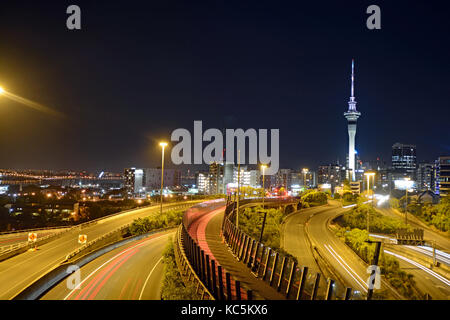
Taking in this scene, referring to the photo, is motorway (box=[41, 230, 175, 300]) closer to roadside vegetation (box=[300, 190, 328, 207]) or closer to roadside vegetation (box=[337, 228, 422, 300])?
roadside vegetation (box=[337, 228, 422, 300])

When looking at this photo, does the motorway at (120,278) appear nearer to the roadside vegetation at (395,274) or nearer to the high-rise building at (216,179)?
the roadside vegetation at (395,274)

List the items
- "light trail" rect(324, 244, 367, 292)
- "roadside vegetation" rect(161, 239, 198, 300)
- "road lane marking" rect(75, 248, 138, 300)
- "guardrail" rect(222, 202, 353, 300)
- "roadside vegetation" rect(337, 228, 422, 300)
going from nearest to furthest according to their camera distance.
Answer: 1. "guardrail" rect(222, 202, 353, 300)
2. "roadside vegetation" rect(161, 239, 198, 300)
3. "road lane marking" rect(75, 248, 138, 300)
4. "light trail" rect(324, 244, 367, 292)
5. "roadside vegetation" rect(337, 228, 422, 300)

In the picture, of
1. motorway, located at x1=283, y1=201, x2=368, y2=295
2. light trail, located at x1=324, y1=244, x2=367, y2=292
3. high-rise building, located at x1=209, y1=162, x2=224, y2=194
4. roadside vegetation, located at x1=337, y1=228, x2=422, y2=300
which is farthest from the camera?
high-rise building, located at x1=209, y1=162, x2=224, y2=194

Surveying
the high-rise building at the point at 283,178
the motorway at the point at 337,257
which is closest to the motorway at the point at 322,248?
the motorway at the point at 337,257

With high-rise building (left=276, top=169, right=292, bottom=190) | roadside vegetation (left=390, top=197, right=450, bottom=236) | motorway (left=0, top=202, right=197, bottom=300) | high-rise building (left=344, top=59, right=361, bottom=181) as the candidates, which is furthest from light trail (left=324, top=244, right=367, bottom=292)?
high-rise building (left=276, top=169, right=292, bottom=190)

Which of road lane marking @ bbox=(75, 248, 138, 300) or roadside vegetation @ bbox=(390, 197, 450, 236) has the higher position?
road lane marking @ bbox=(75, 248, 138, 300)
